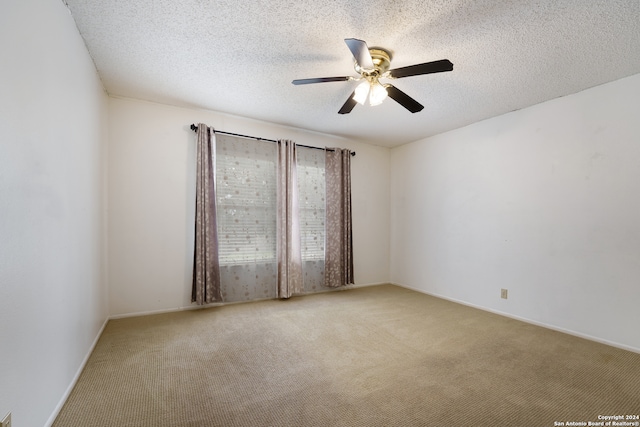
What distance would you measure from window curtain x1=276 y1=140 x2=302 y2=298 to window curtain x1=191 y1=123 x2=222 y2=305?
0.81 metres

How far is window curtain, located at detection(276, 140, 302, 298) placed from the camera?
3.73 meters

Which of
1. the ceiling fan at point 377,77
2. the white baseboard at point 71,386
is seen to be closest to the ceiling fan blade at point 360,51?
the ceiling fan at point 377,77

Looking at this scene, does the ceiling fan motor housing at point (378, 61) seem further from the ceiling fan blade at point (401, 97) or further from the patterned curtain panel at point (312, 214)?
the patterned curtain panel at point (312, 214)

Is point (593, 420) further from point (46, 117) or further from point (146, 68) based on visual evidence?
point (146, 68)

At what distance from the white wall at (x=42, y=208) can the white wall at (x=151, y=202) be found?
0.89m

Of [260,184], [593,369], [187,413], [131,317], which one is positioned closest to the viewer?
[187,413]

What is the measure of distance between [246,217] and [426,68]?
2.66m

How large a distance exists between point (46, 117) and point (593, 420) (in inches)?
133

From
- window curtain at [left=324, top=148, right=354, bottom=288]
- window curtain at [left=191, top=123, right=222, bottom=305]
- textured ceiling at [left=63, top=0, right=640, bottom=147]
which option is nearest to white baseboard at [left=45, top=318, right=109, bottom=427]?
window curtain at [left=191, top=123, right=222, bottom=305]

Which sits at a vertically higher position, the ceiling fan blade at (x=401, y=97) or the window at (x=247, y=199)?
the ceiling fan blade at (x=401, y=97)

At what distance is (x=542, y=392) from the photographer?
69.1 inches

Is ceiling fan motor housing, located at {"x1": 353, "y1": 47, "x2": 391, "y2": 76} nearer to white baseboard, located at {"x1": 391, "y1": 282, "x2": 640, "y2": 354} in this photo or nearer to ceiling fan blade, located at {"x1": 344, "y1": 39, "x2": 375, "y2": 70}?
ceiling fan blade, located at {"x1": 344, "y1": 39, "x2": 375, "y2": 70}

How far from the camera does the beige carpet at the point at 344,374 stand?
1542 millimetres

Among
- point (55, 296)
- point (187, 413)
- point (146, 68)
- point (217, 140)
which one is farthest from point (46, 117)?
point (217, 140)
